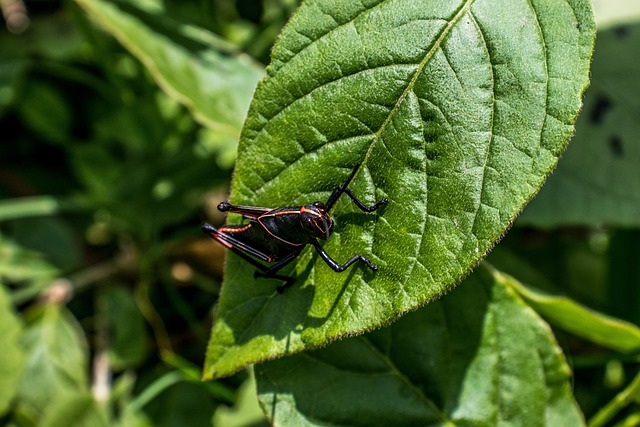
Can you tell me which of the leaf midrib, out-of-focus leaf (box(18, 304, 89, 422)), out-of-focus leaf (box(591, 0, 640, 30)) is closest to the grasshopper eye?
the leaf midrib

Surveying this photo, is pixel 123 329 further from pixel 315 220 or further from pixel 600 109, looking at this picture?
pixel 600 109

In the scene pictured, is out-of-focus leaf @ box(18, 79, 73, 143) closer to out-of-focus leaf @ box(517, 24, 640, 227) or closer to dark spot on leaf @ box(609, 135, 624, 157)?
out-of-focus leaf @ box(517, 24, 640, 227)

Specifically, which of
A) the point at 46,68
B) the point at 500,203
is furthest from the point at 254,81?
the point at 500,203

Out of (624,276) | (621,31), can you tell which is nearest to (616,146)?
(624,276)

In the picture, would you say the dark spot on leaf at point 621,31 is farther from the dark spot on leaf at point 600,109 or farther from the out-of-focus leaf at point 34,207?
the out-of-focus leaf at point 34,207

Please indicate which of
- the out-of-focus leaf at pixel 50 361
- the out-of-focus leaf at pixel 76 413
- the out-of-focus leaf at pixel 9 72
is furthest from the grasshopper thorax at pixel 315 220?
the out-of-focus leaf at pixel 9 72

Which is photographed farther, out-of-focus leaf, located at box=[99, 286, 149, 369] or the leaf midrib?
out-of-focus leaf, located at box=[99, 286, 149, 369]
